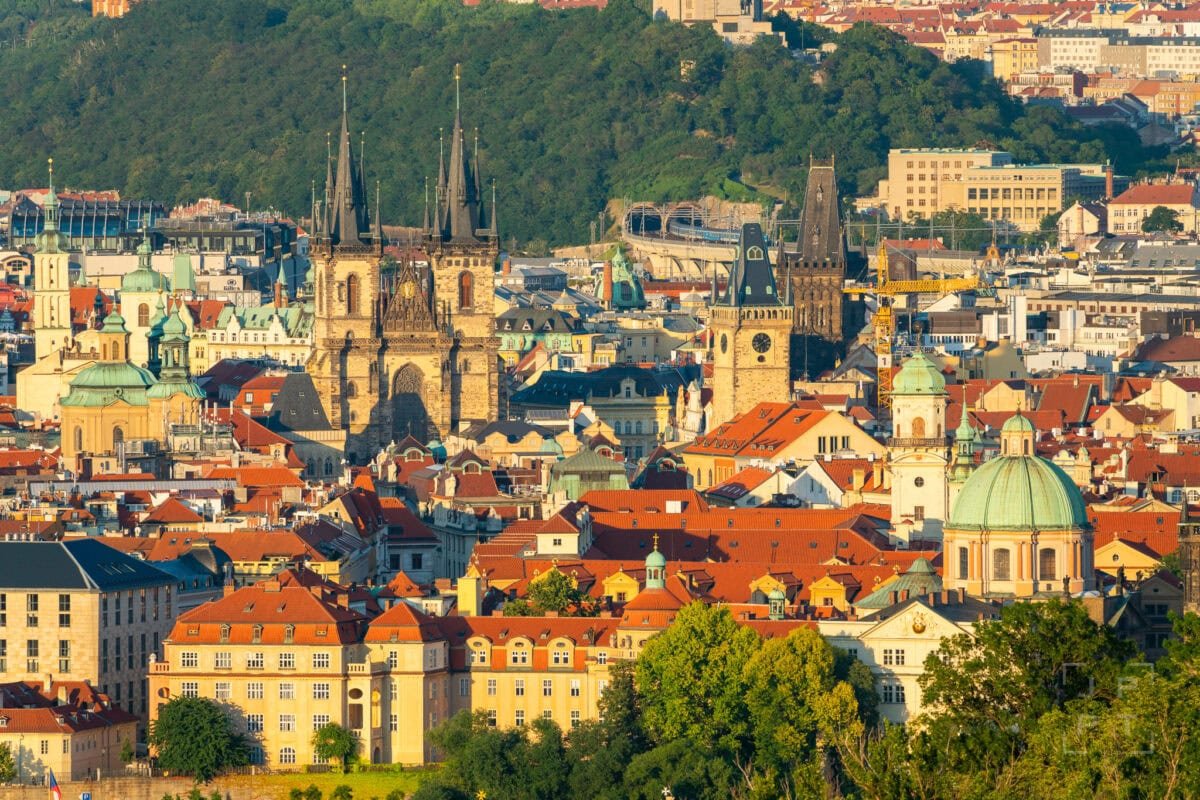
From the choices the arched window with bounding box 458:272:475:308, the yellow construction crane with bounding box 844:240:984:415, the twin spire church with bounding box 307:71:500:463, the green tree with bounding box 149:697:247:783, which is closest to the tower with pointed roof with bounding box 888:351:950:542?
the yellow construction crane with bounding box 844:240:984:415

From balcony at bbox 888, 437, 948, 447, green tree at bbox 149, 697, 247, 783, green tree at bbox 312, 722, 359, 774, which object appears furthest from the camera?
balcony at bbox 888, 437, 948, 447

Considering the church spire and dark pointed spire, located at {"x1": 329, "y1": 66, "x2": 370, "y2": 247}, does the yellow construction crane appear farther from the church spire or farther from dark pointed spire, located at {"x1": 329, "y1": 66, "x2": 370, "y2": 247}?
dark pointed spire, located at {"x1": 329, "y1": 66, "x2": 370, "y2": 247}

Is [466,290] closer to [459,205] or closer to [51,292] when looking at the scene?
[459,205]

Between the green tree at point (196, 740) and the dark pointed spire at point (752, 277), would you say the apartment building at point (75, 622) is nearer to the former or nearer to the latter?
the green tree at point (196, 740)

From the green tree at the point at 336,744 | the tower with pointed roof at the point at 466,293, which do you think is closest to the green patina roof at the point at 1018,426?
the green tree at the point at 336,744

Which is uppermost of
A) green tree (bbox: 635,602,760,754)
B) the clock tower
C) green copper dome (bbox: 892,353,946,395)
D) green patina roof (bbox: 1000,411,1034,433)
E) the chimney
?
the clock tower

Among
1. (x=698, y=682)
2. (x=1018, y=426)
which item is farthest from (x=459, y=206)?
(x=698, y=682)

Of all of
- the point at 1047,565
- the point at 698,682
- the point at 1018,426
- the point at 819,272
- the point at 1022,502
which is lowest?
the point at 698,682
